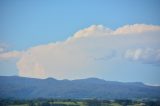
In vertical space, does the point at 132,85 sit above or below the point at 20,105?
above

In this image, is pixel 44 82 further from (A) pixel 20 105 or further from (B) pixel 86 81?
(A) pixel 20 105

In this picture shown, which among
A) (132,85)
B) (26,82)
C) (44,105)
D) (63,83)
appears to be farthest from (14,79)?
(44,105)

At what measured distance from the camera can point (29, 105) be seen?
3641cm

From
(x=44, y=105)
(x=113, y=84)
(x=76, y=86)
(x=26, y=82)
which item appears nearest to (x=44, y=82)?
(x=26, y=82)

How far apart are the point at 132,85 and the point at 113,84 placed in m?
6.04

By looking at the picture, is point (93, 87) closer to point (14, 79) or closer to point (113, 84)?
point (113, 84)

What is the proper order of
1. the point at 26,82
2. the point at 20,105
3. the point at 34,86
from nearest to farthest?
the point at 20,105 < the point at 34,86 < the point at 26,82

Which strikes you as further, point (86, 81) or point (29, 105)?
point (86, 81)

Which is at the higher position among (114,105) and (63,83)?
(63,83)

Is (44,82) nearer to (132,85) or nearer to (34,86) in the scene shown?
(34,86)

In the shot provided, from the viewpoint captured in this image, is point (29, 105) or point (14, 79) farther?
point (14, 79)

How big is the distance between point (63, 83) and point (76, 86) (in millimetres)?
5967

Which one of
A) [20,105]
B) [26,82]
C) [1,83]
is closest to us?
[20,105]

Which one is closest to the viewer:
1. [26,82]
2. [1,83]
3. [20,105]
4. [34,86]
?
[20,105]
